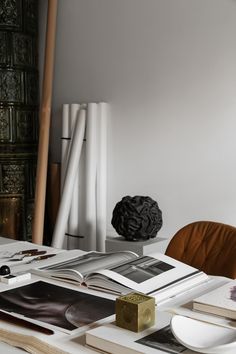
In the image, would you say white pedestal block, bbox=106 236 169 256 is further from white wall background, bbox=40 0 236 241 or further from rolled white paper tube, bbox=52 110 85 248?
rolled white paper tube, bbox=52 110 85 248

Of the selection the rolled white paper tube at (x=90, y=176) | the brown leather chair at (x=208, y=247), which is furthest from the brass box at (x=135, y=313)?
the rolled white paper tube at (x=90, y=176)

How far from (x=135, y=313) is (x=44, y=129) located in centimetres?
284

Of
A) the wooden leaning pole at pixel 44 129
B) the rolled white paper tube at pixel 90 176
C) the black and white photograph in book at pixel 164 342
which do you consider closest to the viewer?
the black and white photograph in book at pixel 164 342

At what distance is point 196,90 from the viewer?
10.7 feet

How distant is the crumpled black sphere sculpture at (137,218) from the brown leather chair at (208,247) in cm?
87

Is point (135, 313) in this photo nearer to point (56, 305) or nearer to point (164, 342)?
point (164, 342)

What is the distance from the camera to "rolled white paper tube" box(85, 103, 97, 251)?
3.63 meters

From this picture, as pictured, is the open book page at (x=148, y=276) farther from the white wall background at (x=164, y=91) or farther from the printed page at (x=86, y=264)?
the white wall background at (x=164, y=91)

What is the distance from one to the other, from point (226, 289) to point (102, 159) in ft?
7.73

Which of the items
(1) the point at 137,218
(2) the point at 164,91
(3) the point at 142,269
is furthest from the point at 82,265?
(2) the point at 164,91

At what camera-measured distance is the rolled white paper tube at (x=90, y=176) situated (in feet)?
11.9

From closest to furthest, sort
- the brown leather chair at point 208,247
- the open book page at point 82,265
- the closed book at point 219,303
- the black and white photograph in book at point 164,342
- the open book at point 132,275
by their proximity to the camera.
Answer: the black and white photograph in book at point 164,342 < the closed book at point 219,303 < the open book at point 132,275 < the open book page at point 82,265 < the brown leather chair at point 208,247

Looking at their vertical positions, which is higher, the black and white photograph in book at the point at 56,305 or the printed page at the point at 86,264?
the printed page at the point at 86,264

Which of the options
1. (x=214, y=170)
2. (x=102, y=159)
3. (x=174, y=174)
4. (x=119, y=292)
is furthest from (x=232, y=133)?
(x=119, y=292)
